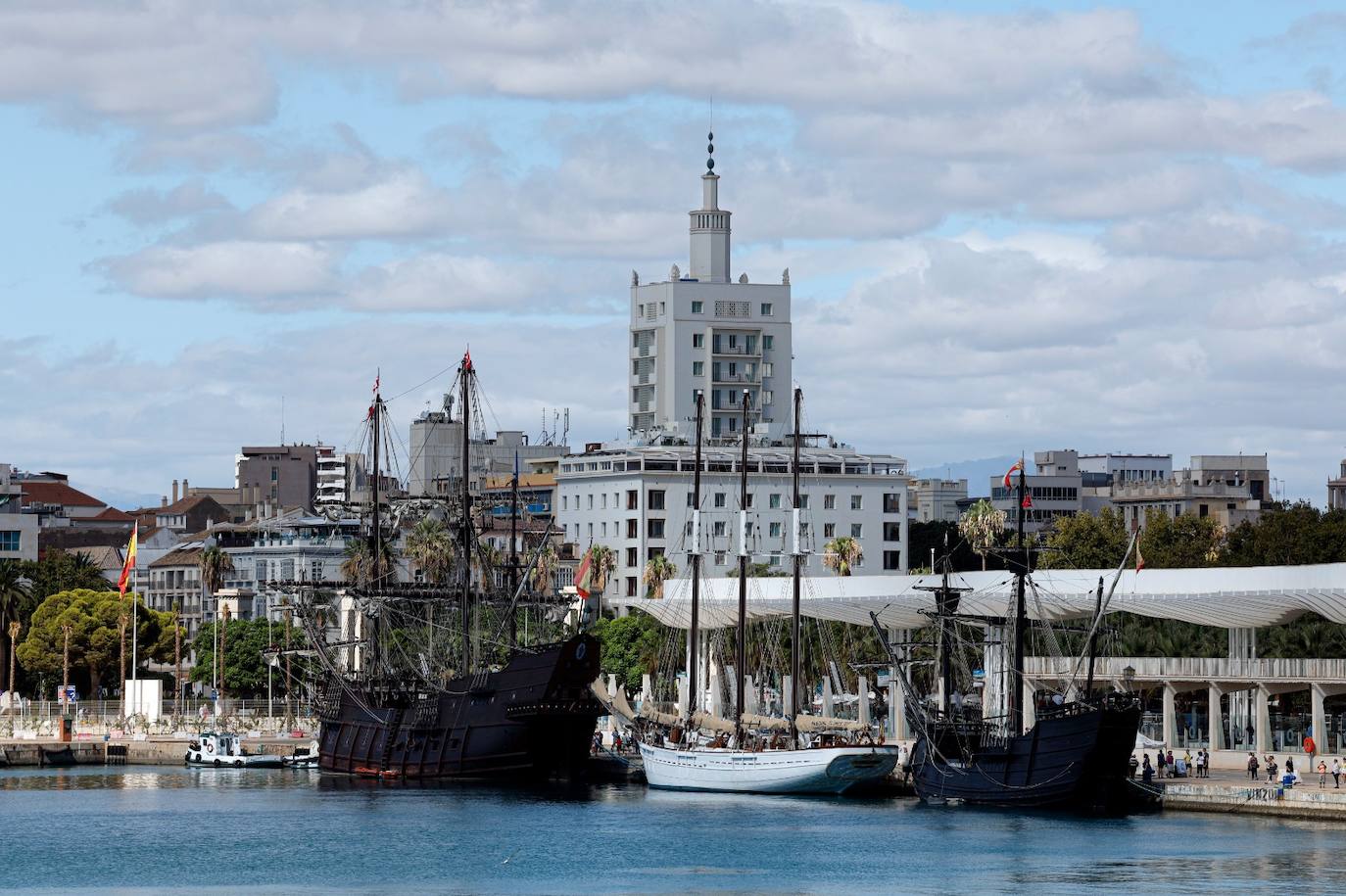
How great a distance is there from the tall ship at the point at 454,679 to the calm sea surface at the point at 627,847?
3795 millimetres

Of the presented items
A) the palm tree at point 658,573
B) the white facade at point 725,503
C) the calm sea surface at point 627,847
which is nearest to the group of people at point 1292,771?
the calm sea surface at point 627,847

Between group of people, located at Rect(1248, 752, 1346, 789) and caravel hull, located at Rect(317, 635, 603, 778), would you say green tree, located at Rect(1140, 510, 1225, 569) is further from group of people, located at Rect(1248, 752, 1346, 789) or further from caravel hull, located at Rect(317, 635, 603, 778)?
group of people, located at Rect(1248, 752, 1346, 789)

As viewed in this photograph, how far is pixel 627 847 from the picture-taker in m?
76.9

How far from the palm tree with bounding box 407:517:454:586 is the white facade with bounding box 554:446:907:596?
3411 centimetres

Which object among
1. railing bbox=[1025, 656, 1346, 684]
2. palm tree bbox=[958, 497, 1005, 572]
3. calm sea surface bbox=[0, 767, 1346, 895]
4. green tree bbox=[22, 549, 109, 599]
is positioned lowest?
calm sea surface bbox=[0, 767, 1346, 895]

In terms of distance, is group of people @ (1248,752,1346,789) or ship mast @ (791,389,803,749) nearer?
group of people @ (1248,752,1346,789)

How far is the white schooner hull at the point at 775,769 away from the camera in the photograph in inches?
3644

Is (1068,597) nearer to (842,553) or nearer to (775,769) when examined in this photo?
(775,769)

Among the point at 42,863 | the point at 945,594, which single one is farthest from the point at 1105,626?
the point at 42,863

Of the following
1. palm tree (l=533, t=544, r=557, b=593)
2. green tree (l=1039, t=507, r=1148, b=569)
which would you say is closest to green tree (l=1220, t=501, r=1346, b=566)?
green tree (l=1039, t=507, r=1148, b=569)

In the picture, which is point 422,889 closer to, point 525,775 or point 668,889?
point 668,889

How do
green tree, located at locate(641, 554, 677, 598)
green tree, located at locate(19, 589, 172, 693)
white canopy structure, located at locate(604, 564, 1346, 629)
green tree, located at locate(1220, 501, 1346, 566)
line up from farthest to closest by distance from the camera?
1. green tree, located at locate(641, 554, 677, 598)
2. green tree, located at locate(19, 589, 172, 693)
3. green tree, located at locate(1220, 501, 1346, 566)
4. white canopy structure, located at locate(604, 564, 1346, 629)

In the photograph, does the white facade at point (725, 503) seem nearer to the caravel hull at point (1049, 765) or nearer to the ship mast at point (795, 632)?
the ship mast at point (795, 632)

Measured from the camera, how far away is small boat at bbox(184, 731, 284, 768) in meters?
119
